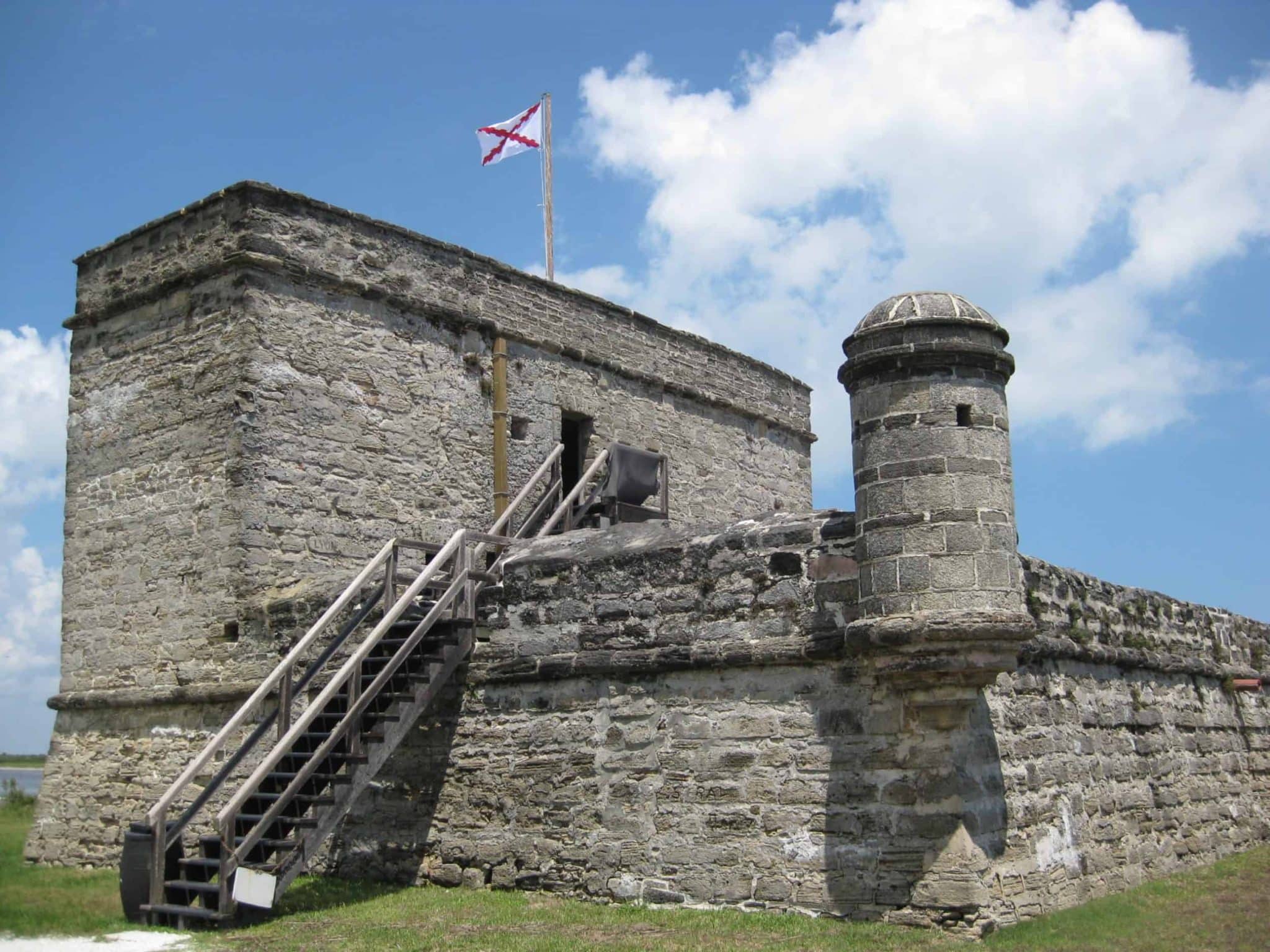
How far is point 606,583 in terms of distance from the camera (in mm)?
10547

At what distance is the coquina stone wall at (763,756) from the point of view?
8.79 m

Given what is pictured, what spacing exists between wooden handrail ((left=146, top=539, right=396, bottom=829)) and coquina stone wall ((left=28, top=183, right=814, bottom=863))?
4.16ft

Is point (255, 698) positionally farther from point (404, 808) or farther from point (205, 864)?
point (404, 808)

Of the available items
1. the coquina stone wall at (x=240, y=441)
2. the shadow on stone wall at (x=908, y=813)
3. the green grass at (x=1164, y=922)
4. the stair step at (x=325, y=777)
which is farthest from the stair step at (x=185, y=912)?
the green grass at (x=1164, y=922)

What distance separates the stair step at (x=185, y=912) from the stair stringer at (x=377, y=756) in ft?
1.43

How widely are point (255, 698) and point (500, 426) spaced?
5.72 m

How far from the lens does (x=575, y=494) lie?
14.4 meters

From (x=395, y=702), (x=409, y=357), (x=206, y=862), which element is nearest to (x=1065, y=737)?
(x=395, y=702)

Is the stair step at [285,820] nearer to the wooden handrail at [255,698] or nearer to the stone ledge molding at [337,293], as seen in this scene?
the wooden handrail at [255,698]

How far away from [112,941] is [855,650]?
17.2 ft

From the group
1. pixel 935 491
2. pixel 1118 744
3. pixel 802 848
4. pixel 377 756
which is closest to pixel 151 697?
pixel 377 756

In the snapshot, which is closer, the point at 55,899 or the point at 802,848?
the point at 802,848

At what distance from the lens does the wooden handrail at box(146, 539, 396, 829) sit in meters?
9.44

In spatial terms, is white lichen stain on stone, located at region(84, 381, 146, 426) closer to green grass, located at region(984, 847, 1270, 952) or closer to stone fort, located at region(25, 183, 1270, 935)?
stone fort, located at region(25, 183, 1270, 935)
